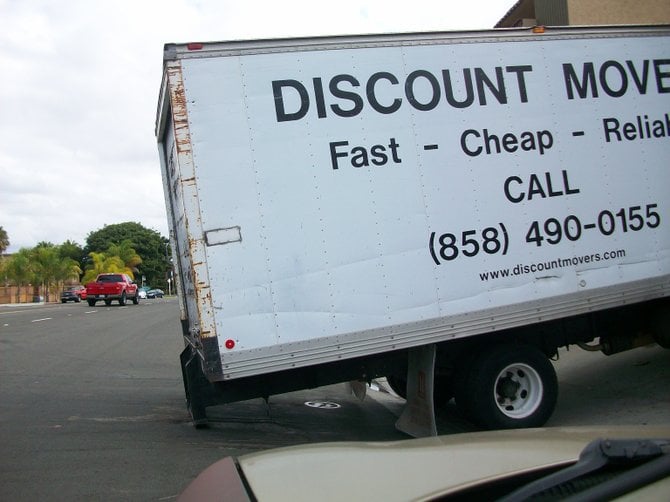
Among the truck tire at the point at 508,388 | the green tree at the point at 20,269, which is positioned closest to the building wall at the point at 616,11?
the truck tire at the point at 508,388

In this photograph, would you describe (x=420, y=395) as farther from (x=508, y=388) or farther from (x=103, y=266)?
(x=103, y=266)

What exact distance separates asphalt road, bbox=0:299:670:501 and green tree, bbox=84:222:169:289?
10152cm

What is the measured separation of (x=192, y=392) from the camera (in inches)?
255

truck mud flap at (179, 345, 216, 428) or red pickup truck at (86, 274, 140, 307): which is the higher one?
red pickup truck at (86, 274, 140, 307)

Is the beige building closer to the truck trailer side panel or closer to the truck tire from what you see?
the truck trailer side panel

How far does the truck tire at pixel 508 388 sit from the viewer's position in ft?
19.8

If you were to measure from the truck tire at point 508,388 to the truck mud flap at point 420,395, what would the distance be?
41 cm

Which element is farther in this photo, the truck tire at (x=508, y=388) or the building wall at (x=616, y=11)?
the building wall at (x=616, y=11)

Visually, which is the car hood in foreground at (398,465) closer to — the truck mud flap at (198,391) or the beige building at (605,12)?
the truck mud flap at (198,391)

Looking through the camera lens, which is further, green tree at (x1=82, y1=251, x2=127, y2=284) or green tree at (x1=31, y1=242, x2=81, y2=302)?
green tree at (x1=82, y1=251, x2=127, y2=284)

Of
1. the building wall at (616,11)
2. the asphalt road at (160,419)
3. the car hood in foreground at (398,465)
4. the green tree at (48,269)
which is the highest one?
the building wall at (616,11)

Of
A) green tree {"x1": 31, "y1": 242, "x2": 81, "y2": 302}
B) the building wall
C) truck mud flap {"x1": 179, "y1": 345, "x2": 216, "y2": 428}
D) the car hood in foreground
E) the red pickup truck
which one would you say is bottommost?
truck mud flap {"x1": 179, "y1": 345, "x2": 216, "y2": 428}

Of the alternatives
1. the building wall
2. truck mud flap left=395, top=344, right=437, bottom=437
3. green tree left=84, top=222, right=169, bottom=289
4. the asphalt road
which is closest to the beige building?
the building wall

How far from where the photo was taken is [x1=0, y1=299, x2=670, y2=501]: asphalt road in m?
A: 5.39
